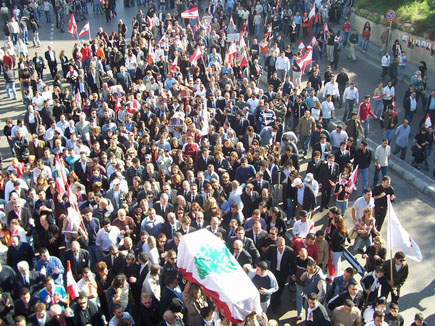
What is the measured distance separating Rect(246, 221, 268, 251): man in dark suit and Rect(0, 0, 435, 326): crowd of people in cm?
3

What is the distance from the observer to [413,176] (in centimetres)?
1451

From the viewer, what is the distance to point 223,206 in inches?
437

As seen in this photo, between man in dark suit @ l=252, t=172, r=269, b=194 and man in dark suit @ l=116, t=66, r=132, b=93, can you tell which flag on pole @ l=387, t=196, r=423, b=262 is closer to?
man in dark suit @ l=252, t=172, r=269, b=194

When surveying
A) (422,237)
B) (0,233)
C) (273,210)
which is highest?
(273,210)

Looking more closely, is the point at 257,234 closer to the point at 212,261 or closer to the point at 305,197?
the point at 305,197

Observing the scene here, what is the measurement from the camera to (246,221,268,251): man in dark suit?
9.88 meters

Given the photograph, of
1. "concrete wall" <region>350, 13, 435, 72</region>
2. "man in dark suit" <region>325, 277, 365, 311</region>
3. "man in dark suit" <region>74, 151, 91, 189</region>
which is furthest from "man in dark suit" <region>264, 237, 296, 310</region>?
"concrete wall" <region>350, 13, 435, 72</region>

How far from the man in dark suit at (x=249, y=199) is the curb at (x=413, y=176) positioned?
5.26m

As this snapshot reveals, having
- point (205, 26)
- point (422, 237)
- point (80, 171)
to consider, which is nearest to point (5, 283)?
point (80, 171)

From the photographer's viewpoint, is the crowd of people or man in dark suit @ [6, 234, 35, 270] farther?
man in dark suit @ [6, 234, 35, 270]

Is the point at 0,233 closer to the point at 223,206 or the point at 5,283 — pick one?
the point at 5,283

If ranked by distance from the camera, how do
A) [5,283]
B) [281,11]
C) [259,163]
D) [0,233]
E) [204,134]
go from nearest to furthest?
[5,283], [0,233], [259,163], [204,134], [281,11]

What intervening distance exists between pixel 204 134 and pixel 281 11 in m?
16.2

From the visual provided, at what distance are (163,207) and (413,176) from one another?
7373 millimetres
